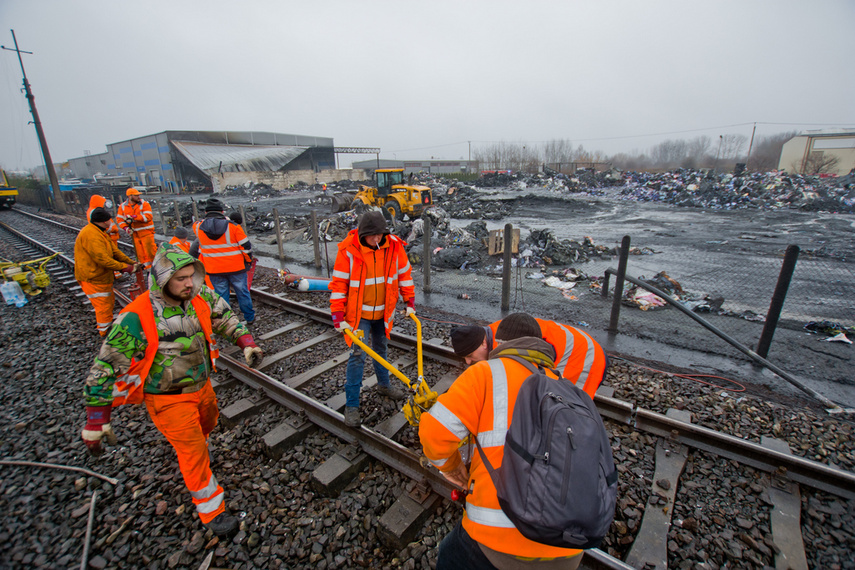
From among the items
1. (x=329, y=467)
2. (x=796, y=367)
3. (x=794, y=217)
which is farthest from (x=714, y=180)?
(x=329, y=467)

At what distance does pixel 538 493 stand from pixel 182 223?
2013cm

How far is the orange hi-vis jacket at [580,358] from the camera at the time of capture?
2445mm

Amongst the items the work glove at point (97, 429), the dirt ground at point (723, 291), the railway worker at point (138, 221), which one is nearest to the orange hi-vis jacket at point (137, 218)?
the railway worker at point (138, 221)

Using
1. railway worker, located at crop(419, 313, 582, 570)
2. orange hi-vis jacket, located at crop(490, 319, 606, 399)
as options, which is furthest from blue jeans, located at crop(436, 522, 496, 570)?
orange hi-vis jacket, located at crop(490, 319, 606, 399)

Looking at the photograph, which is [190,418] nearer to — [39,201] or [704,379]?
[704,379]

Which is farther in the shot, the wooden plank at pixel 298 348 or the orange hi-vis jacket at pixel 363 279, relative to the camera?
the wooden plank at pixel 298 348

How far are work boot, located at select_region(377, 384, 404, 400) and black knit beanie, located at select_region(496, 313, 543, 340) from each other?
8.11 feet

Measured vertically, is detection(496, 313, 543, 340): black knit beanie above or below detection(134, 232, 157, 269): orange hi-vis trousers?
above

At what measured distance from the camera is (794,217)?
19.0 m

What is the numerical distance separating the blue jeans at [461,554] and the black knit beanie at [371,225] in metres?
2.30

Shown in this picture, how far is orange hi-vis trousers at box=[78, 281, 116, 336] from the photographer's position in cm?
558

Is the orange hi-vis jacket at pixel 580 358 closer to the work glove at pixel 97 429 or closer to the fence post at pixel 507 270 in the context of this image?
the work glove at pixel 97 429

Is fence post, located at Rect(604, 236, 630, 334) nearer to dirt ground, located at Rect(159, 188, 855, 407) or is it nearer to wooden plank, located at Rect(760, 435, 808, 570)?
dirt ground, located at Rect(159, 188, 855, 407)

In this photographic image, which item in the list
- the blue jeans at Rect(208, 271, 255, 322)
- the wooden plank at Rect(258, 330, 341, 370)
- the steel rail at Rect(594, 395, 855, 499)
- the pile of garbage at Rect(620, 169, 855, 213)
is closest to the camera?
the steel rail at Rect(594, 395, 855, 499)
